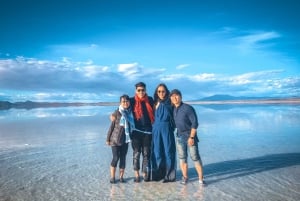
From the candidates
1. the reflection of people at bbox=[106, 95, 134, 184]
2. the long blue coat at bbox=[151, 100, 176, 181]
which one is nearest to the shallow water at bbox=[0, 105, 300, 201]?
the long blue coat at bbox=[151, 100, 176, 181]

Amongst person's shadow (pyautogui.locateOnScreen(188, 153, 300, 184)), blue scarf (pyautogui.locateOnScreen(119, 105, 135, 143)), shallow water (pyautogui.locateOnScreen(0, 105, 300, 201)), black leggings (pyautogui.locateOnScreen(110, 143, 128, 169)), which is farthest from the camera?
person's shadow (pyautogui.locateOnScreen(188, 153, 300, 184))

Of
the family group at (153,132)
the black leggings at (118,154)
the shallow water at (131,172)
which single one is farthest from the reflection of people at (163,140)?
the black leggings at (118,154)

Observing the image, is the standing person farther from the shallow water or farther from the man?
the shallow water

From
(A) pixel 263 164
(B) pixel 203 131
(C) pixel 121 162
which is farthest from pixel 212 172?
(B) pixel 203 131

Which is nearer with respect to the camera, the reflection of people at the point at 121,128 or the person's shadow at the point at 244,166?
the reflection of people at the point at 121,128

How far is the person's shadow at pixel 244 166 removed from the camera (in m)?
6.24

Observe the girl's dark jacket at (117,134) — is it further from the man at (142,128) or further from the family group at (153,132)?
the man at (142,128)

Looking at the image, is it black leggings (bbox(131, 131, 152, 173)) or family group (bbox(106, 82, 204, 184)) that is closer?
family group (bbox(106, 82, 204, 184))

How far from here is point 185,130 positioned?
18.4 feet

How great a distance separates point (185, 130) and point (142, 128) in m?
0.89

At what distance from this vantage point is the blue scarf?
5664mm

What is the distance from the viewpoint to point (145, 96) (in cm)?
586

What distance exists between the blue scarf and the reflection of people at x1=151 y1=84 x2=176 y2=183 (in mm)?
477

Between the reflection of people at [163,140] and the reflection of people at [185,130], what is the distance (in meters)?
0.16
